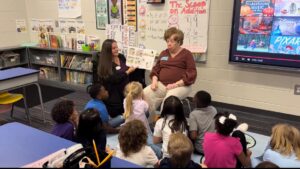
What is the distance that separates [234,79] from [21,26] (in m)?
4.61

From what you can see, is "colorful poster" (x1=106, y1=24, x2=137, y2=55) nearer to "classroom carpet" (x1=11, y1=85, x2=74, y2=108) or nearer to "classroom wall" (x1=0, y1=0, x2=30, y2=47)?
"classroom carpet" (x1=11, y1=85, x2=74, y2=108)

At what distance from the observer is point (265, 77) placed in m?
3.59

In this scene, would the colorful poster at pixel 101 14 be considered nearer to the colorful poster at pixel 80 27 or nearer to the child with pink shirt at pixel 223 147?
the colorful poster at pixel 80 27

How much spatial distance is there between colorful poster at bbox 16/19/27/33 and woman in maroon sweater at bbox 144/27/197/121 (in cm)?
385

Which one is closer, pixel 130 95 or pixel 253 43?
pixel 130 95

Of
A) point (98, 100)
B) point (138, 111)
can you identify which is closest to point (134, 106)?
point (138, 111)

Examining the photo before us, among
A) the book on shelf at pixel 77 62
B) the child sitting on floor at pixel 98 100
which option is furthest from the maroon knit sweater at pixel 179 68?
the book on shelf at pixel 77 62

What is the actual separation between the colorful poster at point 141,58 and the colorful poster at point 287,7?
162cm

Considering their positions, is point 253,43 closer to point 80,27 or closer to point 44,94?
point 80,27

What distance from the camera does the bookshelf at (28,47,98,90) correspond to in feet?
16.8

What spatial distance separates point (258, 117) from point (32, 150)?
9.79ft

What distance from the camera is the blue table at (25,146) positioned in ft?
4.88

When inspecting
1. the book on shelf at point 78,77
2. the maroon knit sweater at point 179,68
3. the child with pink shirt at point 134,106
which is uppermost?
the maroon knit sweater at point 179,68

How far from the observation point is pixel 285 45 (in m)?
3.24
